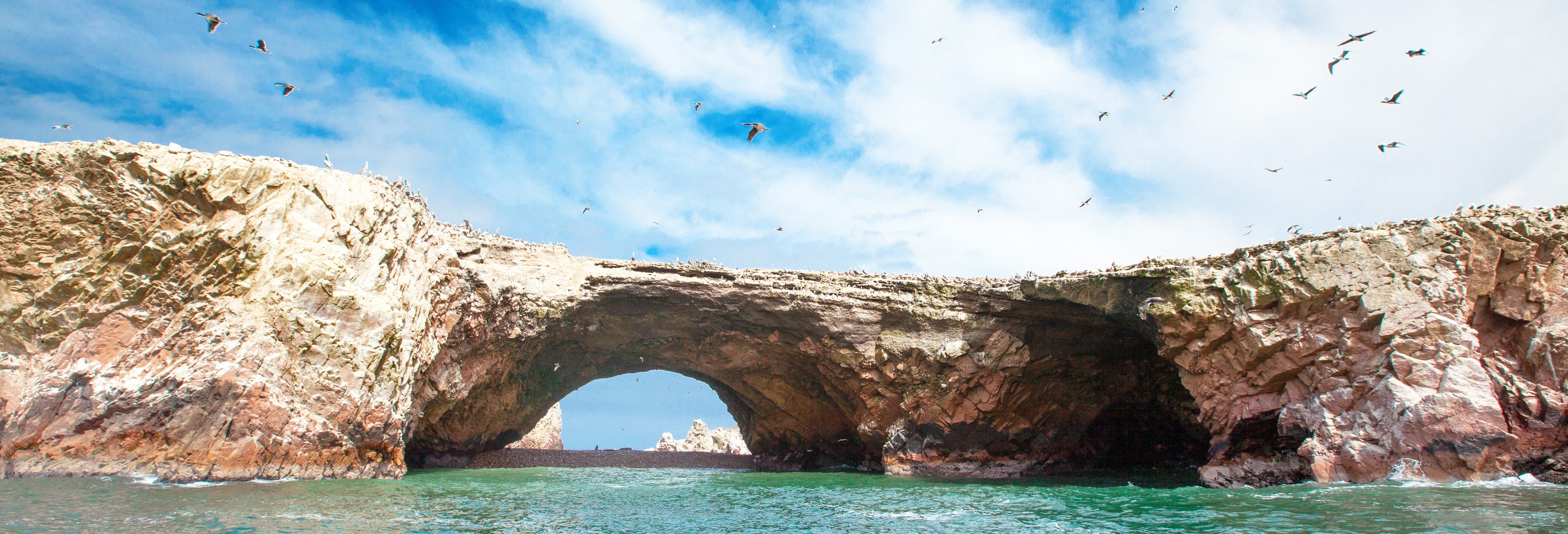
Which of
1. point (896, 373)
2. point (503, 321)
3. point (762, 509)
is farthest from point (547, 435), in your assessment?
point (762, 509)

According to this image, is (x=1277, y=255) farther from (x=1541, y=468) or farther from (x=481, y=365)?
(x=481, y=365)

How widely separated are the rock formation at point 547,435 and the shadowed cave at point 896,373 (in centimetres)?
1589

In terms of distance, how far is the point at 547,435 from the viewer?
1913 inches

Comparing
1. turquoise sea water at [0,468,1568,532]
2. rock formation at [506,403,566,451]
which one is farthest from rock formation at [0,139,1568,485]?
→ rock formation at [506,403,566,451]

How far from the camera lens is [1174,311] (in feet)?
65.2

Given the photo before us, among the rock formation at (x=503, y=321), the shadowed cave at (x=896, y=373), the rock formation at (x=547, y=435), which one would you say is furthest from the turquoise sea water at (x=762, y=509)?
the rock formation at (x=547, y=435)

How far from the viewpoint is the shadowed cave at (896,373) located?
25.2m

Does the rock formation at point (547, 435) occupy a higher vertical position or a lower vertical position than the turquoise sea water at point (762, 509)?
higher

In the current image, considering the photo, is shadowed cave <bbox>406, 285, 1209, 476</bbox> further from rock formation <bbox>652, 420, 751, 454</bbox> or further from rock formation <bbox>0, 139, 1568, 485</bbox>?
rock formation <bbox>652, 420, 751, 454</bbox>

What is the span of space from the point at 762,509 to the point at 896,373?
11613mm

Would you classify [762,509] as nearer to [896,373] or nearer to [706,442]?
[896,373]

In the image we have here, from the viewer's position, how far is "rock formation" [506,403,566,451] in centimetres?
4628

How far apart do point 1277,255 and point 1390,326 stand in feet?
9.45

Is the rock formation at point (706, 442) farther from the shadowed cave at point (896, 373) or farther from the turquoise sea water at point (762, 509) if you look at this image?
the turquoise sea water at point (762, 509)
